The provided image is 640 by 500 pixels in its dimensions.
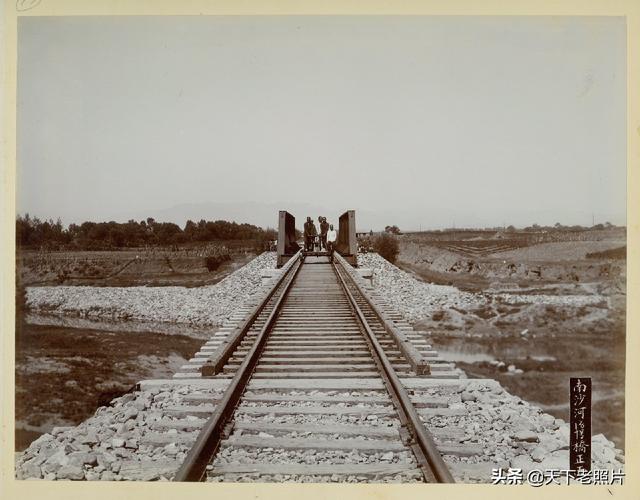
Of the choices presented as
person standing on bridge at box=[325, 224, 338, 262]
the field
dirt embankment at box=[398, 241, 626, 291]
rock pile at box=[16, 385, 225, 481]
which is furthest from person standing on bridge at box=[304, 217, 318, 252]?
rock pile at box=[16, 385, 225, 481]

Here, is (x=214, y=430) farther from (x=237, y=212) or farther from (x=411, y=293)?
(x=411, y=293)

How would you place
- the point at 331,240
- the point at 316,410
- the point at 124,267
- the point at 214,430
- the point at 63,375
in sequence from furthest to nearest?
1. the point at 331,240
2. the point at 124,267
3. the point at 63,375
4. the point at 316,410
5. the point at 214,430

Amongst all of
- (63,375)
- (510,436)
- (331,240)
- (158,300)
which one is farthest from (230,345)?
(331,240)

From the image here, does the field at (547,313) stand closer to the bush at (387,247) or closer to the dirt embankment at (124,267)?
the bush at (387,247)

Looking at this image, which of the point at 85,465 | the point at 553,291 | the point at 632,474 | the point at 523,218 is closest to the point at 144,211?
the point at 85,465

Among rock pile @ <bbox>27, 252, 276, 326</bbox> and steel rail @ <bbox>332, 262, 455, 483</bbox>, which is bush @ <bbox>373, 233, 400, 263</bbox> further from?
steel rail @ <bbox>332, 262, 455, 483</bbox>

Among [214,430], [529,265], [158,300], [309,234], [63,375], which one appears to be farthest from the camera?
[309,234]
